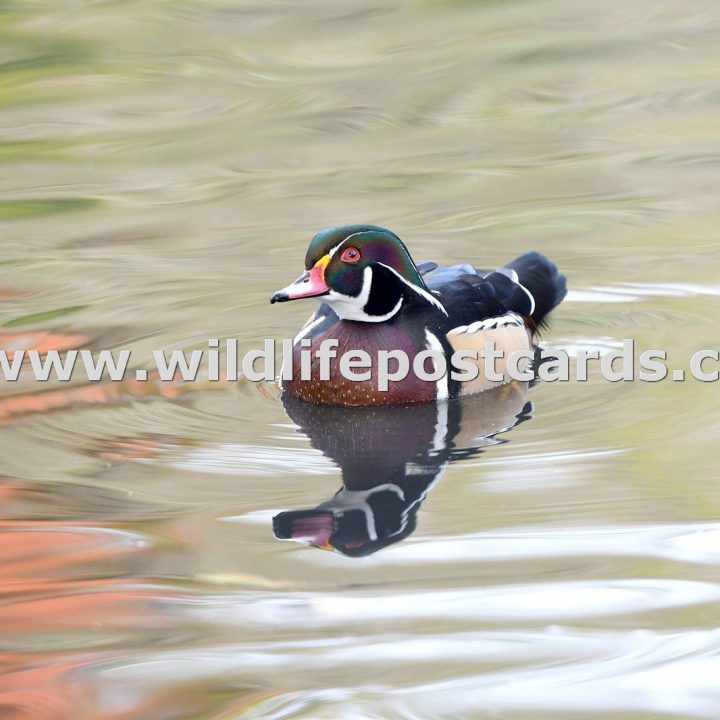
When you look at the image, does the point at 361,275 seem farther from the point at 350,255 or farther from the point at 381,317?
the point at 381,317

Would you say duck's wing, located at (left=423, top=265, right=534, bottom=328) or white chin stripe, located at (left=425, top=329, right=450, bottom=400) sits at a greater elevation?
duck's wing, located at (left=423, top=265, right=534, bottom=328)

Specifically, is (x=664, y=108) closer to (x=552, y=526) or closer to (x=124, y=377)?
(x=124, y=377)

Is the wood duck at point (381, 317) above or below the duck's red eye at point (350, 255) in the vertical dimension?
below

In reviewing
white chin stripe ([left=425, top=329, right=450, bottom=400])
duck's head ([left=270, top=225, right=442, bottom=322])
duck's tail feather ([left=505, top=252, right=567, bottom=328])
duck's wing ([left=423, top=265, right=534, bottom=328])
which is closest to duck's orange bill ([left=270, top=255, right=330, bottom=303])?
duck's head ([left=270, top=225, right=442, bottom=322])

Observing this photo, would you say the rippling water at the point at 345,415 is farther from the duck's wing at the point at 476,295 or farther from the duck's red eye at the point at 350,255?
the duck's red eye at the point at 350,255

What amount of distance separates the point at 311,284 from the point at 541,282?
173 cm

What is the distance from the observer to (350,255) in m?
6.29

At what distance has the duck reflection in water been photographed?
497cm

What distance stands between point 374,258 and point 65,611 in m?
2.47

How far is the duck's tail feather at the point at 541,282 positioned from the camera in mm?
7371

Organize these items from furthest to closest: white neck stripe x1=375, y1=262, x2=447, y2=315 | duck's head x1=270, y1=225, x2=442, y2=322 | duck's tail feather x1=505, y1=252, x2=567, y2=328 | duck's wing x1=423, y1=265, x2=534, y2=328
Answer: duck's tail feather x1=505, y1=252, x2=567, y2=328 → duck's wing x1=423, y1=265, x2=534, y2=328 → white neck stripe x1=375, y1=262, x2=447, y2=315 → duck's head x1=270, y1=225, x2=442, y2=322

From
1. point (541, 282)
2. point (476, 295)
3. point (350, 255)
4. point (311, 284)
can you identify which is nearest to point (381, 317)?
point (350, 255)

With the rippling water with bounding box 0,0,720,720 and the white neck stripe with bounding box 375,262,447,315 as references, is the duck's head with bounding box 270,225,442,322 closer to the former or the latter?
the white neck stripe with bounding box 375,262,447,315

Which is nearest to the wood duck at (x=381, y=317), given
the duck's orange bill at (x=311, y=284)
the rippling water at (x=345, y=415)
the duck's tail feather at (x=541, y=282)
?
the duck's orange bill at (x=311, y=284)
